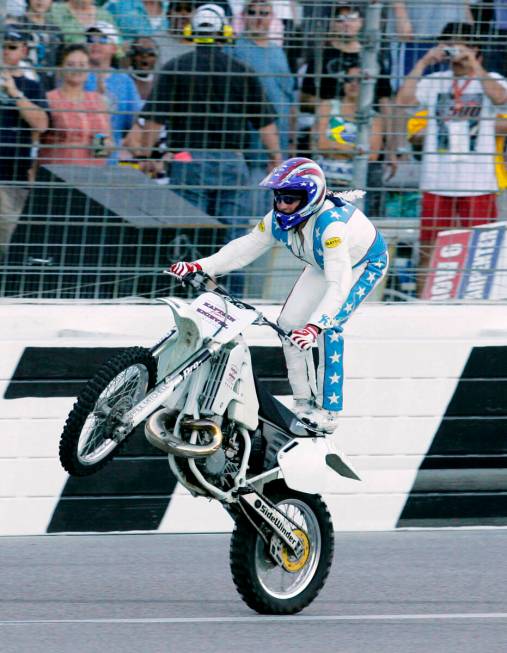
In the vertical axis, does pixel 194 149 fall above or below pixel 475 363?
above

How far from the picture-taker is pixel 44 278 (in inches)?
294

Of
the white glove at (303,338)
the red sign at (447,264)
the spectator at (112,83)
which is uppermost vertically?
the spectator at (112,83)

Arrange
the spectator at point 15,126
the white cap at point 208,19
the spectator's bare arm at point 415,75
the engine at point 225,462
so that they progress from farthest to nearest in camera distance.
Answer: the spectator's bare arm at point 415,75 < the white cap at point 208,19 < the spectator at point 15,126 < the engine at point 225,462

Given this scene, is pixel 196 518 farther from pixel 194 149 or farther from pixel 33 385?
pixel 194 149

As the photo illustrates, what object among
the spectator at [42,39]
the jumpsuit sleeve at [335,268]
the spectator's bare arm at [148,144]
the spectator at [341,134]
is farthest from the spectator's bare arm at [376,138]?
the spectator at [42,39]

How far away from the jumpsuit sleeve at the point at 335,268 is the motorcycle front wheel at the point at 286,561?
84cm

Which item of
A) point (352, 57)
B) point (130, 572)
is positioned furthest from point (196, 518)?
point (352, 57)

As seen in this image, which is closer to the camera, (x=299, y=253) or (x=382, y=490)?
(x=299, y=253)

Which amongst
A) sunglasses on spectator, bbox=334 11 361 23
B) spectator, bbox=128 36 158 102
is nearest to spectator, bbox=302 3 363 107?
sunglasses on spectator, bbox=334 11 361 23

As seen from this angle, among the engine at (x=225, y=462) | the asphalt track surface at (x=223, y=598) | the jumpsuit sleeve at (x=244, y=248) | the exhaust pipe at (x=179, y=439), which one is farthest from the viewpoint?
the jumpsuit sleeve at (x=244, y=248)

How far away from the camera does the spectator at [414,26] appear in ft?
25.4

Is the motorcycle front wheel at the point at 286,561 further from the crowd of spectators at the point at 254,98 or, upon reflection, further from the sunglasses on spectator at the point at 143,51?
the sunglasses on spectator at the point at 143,51

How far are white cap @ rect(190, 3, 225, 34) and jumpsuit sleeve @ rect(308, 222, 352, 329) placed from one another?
1.94 m

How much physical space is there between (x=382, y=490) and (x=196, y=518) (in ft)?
3.59
